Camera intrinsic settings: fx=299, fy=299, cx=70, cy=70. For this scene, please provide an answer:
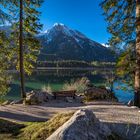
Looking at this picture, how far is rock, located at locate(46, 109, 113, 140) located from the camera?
6.43 m

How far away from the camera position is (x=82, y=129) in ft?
22.1

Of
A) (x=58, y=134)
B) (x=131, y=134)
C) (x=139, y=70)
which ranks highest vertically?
(x=139, y=70)

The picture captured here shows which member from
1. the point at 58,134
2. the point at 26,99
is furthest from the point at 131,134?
the point at 26,99

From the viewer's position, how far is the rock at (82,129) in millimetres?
6434

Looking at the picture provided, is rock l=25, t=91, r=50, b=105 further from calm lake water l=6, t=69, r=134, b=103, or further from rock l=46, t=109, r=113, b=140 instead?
rock l=46, t=109, r=113, b=140

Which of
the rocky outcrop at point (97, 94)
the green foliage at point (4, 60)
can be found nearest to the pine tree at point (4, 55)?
the green foliage at point (4, 60)

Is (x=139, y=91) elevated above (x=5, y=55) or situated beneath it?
situated beneath

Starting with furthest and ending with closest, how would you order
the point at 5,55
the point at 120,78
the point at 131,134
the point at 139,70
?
the point at 5,55
the point at 120,78
the point at 139,70
the point at 131,134

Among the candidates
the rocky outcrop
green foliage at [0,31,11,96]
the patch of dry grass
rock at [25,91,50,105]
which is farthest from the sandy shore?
green foliage at [0,31,11,96]

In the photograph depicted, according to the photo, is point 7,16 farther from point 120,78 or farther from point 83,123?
point 83,123

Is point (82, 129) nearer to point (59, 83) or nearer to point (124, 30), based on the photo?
point (124, 30)

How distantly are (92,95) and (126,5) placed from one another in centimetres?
934

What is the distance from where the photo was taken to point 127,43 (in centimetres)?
1568

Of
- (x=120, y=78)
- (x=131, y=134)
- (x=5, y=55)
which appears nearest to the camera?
(x=131, y=134)
